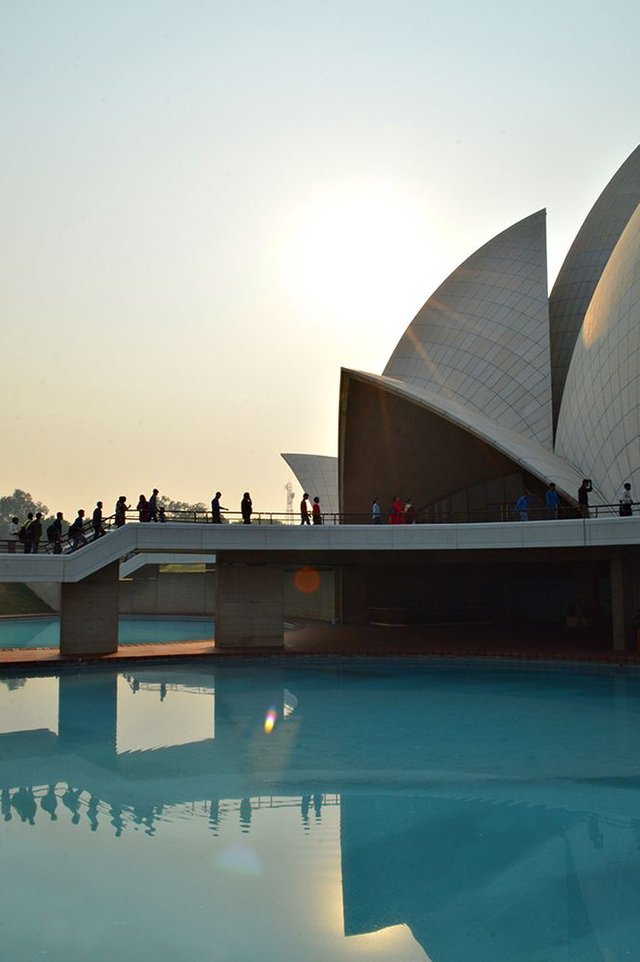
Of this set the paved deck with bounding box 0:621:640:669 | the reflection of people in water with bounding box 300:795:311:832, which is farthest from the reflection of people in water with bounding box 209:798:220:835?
the paved deck with bounding box 0:621:640:669

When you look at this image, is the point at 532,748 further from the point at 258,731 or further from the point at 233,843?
the point at 233,843

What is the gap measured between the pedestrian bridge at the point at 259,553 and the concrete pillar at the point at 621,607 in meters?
0.03

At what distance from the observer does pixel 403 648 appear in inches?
848

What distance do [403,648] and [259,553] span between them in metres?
4.58

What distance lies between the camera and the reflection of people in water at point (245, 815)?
26.7 feet

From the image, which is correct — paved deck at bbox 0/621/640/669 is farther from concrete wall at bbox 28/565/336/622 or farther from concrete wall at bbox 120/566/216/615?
concrete wall at bbox 120/566/216/615

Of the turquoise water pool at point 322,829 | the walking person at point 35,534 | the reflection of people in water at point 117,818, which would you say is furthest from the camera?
the walking person at point 35,534

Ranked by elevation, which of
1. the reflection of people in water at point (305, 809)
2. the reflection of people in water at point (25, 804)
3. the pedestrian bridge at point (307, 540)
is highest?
the pedestrian bridge at point (307, 540)

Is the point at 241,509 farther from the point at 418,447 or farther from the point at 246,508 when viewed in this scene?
the point at 418,447

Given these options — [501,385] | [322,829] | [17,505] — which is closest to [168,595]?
[501,385]

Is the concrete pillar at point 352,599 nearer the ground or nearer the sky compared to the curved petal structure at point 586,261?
nearer the ground

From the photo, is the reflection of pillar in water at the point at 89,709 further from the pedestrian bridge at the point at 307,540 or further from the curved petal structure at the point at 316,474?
the curved petal structure at the point at 316,474

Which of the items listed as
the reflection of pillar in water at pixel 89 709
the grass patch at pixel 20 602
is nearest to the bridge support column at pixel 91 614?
the reflection of pillar in water at pixel 89 709

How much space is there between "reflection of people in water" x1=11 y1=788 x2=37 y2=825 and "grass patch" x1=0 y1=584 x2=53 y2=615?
29.0 metres
